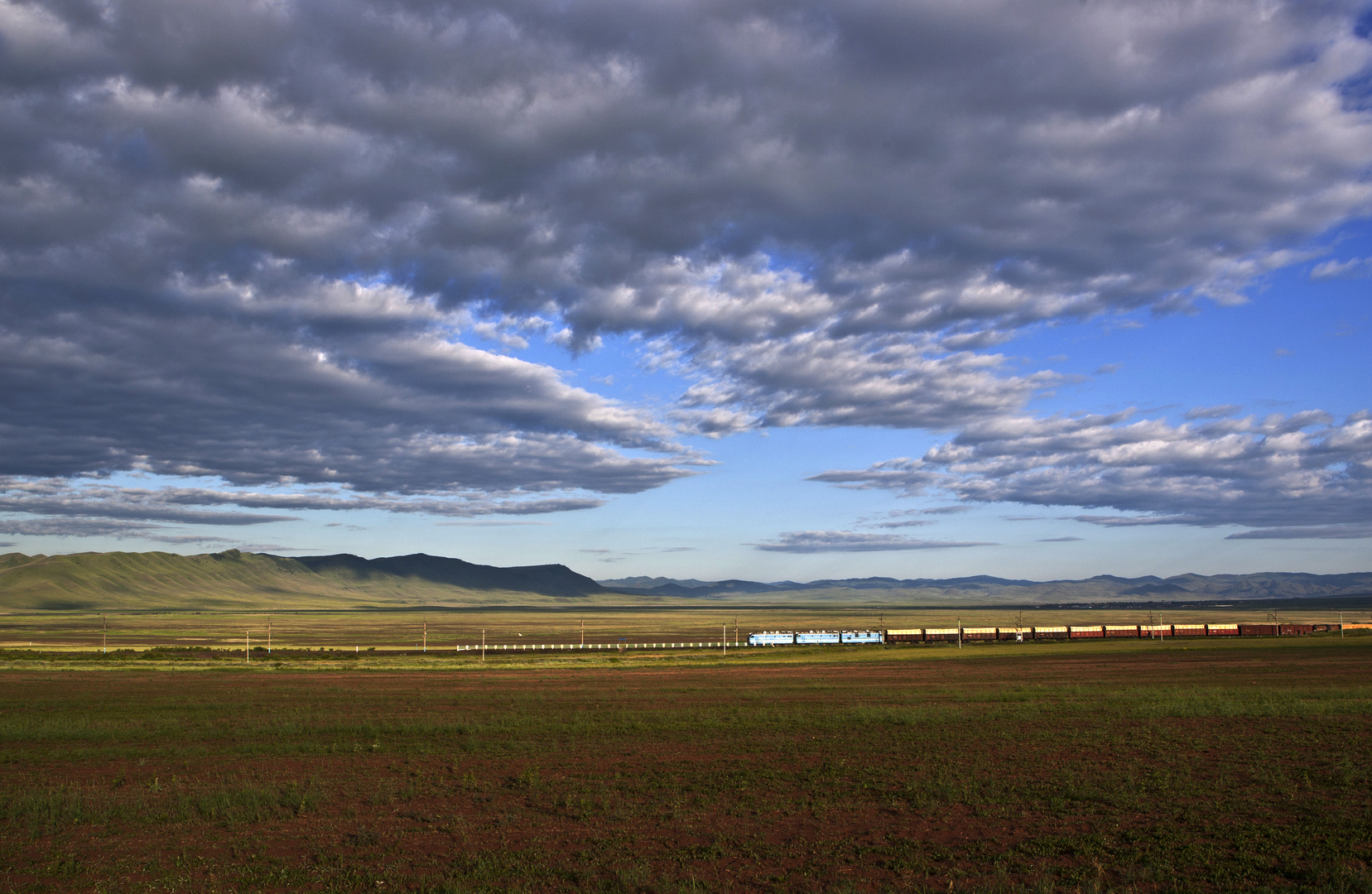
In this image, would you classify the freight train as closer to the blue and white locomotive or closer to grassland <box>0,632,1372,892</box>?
the blue and white locomotive

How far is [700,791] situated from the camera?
1686 centimetres

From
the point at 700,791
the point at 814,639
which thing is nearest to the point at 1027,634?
the point at 814,639

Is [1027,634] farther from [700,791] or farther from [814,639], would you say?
[700,791]

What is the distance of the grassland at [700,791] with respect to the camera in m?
11.8

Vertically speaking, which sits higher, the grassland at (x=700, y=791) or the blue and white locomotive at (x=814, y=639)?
the grassland at (x=700, y=791)

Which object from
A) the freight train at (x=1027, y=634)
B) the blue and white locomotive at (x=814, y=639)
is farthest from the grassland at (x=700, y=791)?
the freight train at (x=1027, y=634)

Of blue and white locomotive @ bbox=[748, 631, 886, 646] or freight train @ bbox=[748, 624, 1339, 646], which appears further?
freight train @ bbox=[748, 624, 1339, 646]

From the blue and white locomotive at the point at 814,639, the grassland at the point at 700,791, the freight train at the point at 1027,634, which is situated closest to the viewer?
the grassland at the point at 700,791

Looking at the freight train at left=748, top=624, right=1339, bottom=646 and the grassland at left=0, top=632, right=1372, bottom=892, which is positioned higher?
the grassland at left=0, top=632, right=1372, bottom=892

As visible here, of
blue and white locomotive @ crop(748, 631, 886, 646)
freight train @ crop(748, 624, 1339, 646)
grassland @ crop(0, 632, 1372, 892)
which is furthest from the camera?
freight train @ crop(748, 624, 1339, 646)

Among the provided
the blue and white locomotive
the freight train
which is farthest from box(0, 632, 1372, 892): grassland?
the freight train

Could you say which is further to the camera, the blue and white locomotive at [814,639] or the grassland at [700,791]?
the blue and white locomotive at [814,639]

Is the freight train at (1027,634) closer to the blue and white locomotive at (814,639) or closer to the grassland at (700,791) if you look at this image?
the blue and white locomotive at (814,639)

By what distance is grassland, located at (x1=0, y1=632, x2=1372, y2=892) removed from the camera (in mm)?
11828
